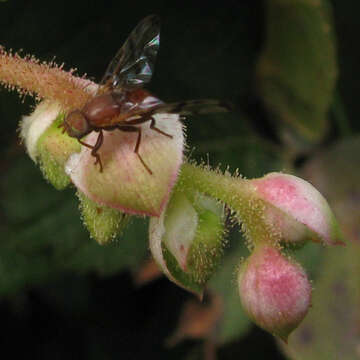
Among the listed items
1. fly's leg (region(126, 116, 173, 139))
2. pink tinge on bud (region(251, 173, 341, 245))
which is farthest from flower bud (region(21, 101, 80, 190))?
pink tinge on bud (region(251, 173, 341, 245))

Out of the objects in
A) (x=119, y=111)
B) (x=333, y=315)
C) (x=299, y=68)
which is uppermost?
(x=119, y=111)

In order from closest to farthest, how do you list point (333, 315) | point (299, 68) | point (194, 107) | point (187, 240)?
point (194, 107) → point (187, 240) → point (333, 315) → point (299, 68)

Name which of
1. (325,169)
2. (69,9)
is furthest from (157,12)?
(325,169)

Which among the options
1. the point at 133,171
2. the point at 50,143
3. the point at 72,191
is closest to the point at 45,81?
the point at 50,143

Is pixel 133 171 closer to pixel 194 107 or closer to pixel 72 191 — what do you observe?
pixel 194 107

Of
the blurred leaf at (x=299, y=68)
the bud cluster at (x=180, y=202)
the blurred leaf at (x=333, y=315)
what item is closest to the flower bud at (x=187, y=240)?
the bud cluster at (x=180, y=202)

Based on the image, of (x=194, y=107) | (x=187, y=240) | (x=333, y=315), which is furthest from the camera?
(x=333, y=315)

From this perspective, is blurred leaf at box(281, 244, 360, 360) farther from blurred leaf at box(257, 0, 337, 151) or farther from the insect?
the insect
